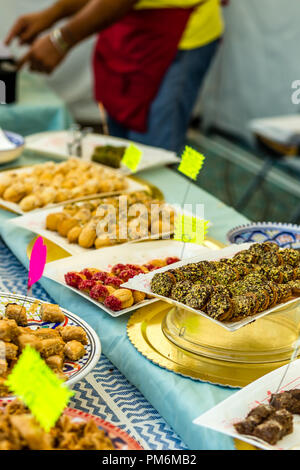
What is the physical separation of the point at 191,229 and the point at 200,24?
143cm

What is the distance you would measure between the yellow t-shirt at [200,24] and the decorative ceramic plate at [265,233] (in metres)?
1.25

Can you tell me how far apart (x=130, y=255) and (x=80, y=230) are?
0.14 m

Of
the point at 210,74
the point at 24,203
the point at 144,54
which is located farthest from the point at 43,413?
the point at 210,74

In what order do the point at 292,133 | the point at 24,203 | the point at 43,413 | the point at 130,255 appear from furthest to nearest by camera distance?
the point at 292,133 → the point at 24,203 → the point at 130,255 → the point at 43,413

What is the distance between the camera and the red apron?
225 cm

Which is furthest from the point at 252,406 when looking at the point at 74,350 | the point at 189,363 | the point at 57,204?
the point at 57,204

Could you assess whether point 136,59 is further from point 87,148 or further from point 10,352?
point 10,352

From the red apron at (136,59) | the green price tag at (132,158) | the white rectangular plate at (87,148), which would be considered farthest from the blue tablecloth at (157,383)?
the red apron at (136,59)

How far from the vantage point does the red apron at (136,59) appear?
7.37ft

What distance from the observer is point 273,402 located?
2.51 feet

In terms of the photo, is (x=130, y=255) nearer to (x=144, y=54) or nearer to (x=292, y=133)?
(x=144, y=54)

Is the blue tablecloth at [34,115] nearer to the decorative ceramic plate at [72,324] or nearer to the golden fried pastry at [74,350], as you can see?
the decorative ceramic plate at [72,324]

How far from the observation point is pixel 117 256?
1.22 m

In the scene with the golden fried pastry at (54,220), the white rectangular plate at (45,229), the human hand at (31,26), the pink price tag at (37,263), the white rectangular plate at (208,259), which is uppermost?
the human hand at (31,26)
